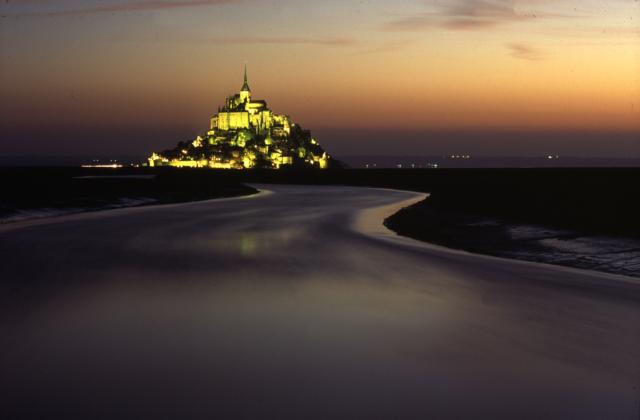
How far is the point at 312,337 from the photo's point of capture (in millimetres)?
8625

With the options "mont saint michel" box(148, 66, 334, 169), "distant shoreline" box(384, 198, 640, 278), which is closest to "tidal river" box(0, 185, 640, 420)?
"distant shoreline" box(384, 198, 640, 278)

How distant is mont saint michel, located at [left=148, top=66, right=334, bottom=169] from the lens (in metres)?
177

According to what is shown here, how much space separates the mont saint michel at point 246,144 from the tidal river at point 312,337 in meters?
161

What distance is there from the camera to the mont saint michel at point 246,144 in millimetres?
176875

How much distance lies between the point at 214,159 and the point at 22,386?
173m

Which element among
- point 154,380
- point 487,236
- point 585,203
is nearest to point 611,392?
point 154,380

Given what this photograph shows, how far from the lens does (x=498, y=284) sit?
12.4 metres

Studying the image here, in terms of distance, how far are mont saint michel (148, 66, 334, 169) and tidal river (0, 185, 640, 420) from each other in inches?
6349

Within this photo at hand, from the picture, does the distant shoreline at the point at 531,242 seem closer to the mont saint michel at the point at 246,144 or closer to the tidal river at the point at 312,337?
the tidal river at the point at 312,337

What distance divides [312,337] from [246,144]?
17548cm

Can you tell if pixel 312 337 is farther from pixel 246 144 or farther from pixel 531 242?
pixel 246 144

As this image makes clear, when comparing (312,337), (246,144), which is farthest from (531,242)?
(246,144)

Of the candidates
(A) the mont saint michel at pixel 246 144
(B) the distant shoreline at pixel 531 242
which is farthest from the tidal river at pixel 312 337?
(A) the mont saint michel at pixel 246 144

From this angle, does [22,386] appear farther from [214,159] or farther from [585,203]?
[214,159]
